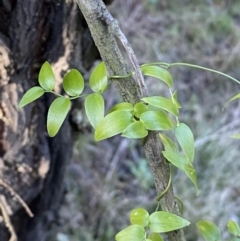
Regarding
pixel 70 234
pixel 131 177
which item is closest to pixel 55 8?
pixel 70 234

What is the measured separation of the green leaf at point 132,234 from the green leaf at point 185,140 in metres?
0.10

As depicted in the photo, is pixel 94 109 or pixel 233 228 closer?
pixel 94 109

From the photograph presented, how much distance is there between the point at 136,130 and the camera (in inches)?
19.6

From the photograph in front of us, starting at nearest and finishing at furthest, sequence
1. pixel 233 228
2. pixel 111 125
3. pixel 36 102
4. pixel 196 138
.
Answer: pixel 111 125 → pixel 233 228 → pixel 36 102 → pixel 196 138

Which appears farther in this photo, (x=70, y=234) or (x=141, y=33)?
(x=141, y=33)

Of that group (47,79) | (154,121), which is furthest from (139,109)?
(47,79)

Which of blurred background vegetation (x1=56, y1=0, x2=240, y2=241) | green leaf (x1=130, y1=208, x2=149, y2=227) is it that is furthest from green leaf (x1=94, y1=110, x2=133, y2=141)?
blurred background vegetation (x1=56, y1=0, x2=240, y2=241)

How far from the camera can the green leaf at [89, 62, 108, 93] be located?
21.6 inches

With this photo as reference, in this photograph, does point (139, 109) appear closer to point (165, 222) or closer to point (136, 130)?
point (136, 130)

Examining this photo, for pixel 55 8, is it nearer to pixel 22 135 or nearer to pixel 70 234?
Result: pixel 22 135

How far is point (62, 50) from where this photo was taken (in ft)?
2.49

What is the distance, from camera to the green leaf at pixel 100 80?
A: 1.80 feet

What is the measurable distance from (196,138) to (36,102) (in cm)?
90

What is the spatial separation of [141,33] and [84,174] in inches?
32.0
